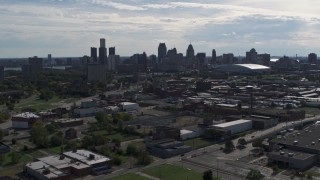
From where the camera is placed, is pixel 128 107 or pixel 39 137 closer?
pixel 39 137

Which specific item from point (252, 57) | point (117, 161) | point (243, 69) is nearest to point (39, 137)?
point (117, 161)

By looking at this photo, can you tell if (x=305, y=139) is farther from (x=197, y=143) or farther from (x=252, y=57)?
(x=252, y=57)

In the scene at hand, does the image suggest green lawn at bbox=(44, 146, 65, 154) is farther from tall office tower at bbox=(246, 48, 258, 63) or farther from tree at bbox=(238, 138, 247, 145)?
tall office tower at bbox=(246, 48, 258, 63)

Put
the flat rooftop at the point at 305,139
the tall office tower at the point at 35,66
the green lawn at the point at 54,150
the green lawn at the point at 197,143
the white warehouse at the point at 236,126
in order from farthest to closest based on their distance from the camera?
the tall office tower at the point at 35,66
the white warehouse at the point at 236,126
the green lawn at the point at 197,143
the green lawn at the point at 54,150
the flat rooftop at the point at 305,139

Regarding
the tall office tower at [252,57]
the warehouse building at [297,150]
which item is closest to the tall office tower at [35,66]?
the tall office tower at [252,57]

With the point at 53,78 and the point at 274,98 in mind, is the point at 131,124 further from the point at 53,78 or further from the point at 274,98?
the point at 53,78

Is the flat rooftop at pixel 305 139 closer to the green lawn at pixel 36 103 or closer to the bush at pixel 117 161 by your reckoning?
the bush at pixel 117 161
